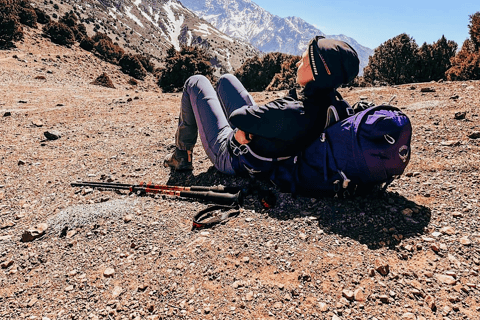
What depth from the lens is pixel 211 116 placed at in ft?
12.5

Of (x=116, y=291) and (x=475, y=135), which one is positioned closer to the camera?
(x=116, y=291)

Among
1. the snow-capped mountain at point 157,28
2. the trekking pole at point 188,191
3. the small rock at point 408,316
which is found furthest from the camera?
the snow-capped mountain at point 157,28

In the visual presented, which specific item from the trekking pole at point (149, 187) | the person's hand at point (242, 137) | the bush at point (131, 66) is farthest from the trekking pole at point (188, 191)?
the bush at point (131, 66)

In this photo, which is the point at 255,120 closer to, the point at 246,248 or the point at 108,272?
the point at 246,248

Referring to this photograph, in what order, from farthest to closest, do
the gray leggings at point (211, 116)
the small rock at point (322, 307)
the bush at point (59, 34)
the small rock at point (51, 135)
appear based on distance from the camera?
the bush at point (59, 34) → the small rock at point (51, 135) → the gray leggings at point (211, 116) → the small rock at point (322, 307)

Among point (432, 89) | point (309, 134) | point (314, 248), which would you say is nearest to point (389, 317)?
point (314, 248)

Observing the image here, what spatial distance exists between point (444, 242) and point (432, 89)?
7244 mm

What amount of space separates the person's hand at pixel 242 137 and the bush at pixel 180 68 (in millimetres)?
21445

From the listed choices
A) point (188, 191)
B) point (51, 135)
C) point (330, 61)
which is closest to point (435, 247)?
point (330, 61)

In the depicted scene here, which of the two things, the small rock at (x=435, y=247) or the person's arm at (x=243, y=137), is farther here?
the person's arm at (x=243, y=137)

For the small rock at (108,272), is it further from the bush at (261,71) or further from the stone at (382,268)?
the bush at (261,71)

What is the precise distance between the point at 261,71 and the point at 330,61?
1196 inches

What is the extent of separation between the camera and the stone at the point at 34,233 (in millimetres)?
3066

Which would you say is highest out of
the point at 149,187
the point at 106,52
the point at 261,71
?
the point at 261,71
